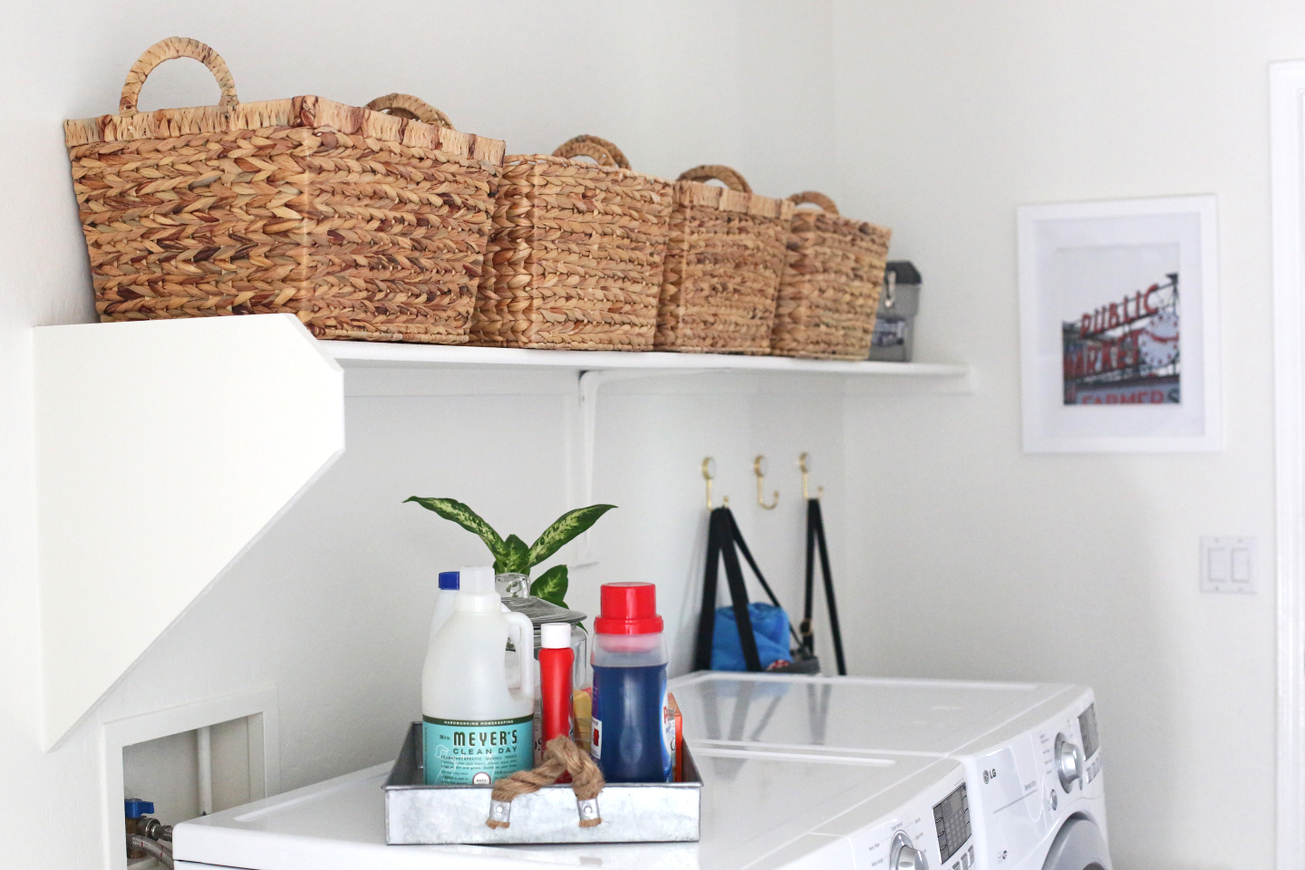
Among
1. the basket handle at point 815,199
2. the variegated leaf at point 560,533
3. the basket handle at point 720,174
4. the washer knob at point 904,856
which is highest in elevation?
the basket handle at point 815,199

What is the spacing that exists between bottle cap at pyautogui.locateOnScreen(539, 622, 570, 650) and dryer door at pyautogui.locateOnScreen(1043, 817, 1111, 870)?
0.74 meters

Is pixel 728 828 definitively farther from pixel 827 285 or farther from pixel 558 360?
pixel 827 285

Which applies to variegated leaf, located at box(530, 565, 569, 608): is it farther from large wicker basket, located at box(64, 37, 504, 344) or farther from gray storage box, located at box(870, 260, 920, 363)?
gray storage box, located at box(870, 260, 920, 363)

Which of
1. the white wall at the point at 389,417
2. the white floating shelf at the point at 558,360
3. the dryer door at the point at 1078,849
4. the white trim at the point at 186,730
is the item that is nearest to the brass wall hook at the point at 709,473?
the white wall at the point at 389,417

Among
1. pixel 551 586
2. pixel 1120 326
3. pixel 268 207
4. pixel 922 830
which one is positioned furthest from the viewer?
pixel 1120 326

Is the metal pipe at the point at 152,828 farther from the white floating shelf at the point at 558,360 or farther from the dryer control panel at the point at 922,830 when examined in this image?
the dryer control panel at the point at 922,830

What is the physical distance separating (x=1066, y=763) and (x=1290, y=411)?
3.16ft

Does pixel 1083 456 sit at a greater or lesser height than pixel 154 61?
lesser

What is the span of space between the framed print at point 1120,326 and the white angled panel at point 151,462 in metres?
1.78

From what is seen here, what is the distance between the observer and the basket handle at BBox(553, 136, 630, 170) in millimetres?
1588

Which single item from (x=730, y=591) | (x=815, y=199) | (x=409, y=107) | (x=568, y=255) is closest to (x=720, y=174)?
(x=815, y=199)

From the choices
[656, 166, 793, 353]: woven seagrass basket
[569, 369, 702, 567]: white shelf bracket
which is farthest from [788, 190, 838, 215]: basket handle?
[569, 369, 702, 567]: white shelf bracket

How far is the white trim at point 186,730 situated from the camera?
1.23 m

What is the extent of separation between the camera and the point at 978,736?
63.0 inches
